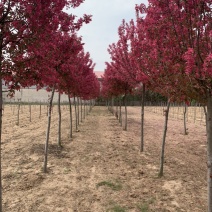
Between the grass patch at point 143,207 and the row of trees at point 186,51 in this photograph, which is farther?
the grass patch at point 143,207

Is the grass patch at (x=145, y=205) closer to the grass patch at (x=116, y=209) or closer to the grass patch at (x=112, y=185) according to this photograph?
the grass patch at (x=116, y=209)

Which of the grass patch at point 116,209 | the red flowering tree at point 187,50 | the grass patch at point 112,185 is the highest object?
the red flowering tree at point 187,50

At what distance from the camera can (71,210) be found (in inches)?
211

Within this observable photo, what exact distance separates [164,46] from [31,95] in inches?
2385

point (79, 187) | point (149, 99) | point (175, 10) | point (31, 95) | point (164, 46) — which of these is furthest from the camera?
point (149, 99)

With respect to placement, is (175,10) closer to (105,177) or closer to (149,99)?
(105,177)

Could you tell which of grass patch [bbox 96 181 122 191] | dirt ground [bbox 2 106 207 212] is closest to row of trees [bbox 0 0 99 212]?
dirt ground [bbox 2 106 207 212]

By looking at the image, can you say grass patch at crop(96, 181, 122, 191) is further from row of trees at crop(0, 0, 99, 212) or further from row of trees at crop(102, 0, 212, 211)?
row of trees at crop(0, 0, 99, 212)

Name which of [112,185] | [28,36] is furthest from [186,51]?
[112,185]

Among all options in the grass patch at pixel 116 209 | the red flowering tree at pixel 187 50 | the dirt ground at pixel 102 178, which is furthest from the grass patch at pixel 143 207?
the red flowering tree at pixel 187 50

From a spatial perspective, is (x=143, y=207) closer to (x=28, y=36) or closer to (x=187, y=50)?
(x=187, y=50)

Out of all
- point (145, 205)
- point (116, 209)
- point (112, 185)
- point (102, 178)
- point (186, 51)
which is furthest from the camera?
point (102, 178)

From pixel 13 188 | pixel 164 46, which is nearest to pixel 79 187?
pixel 13 188

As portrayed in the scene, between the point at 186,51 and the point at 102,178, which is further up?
the point at 186,51
